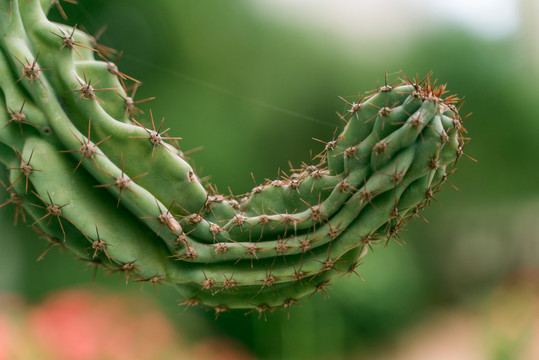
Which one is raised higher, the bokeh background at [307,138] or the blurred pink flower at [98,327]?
the bokeh background at [307,138]

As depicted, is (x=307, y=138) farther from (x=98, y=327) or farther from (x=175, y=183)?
(x=98, y=327)

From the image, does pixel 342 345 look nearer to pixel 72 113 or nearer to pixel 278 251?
pixel 278 251

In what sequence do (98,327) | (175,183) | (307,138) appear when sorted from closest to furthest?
(175,183) → (307,138) → (98,327)

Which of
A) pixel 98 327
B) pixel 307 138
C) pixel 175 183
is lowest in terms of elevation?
pixel 98 327

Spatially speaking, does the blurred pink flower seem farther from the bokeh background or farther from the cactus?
the cactus

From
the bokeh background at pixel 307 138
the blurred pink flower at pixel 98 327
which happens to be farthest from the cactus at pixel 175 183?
the blurred pink flower at pixel 98 327

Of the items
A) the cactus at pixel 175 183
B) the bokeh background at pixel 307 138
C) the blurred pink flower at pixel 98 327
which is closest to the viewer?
the cactus at pixel 175 183

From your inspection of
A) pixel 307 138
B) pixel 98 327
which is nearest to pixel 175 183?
pixel 307 138

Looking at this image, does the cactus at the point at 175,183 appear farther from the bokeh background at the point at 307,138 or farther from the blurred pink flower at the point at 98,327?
the blurred pink flower at the point at 98,327

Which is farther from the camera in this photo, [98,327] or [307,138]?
[98,327]
